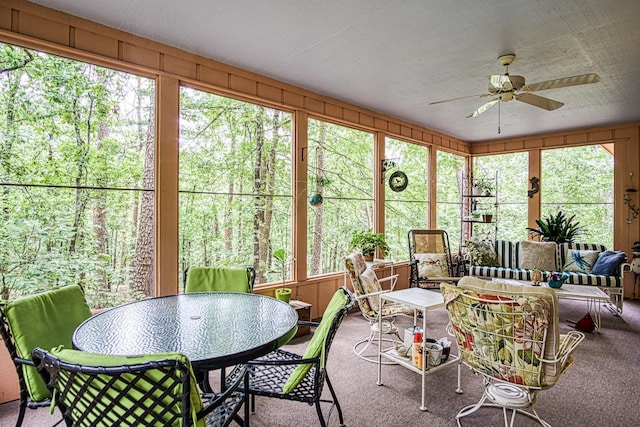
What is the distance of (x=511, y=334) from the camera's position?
1933mm

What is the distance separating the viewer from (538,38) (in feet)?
9.70

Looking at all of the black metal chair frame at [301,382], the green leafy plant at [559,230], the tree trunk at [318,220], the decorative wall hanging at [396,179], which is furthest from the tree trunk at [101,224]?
the green leafy plant at [559,230]

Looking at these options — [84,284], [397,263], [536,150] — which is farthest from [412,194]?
[84,284]

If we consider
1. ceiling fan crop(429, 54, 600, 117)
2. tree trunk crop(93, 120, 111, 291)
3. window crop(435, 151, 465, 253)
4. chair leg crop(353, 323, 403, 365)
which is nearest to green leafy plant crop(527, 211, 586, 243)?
window crop(435, 151, 465, 253)

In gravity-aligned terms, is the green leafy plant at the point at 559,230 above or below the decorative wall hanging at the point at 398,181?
below

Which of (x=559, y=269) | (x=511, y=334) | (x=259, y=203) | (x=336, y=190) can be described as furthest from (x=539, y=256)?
(x=259, y=203)

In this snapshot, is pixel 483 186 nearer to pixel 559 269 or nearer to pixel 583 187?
pixel 583 187

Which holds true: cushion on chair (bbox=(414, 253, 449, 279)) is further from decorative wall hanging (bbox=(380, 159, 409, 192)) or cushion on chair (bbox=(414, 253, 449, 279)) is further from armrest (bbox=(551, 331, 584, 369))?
armrest (bbox=(551, 331, 584, 369))

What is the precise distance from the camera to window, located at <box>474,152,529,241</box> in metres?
6.89

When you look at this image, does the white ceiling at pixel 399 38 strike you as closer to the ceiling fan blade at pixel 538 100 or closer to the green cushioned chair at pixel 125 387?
the ceiling fan blade at pixel 538 100

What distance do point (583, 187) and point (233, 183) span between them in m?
6.17

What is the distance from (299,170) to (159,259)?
191 centimetres

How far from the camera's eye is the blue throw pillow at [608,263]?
182 inches

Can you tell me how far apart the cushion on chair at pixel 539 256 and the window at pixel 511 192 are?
1.33 meters
